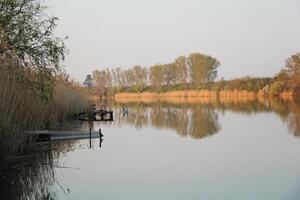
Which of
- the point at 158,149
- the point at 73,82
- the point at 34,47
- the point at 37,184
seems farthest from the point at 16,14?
the point at 73,82

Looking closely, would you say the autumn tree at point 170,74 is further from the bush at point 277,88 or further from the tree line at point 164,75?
the bush at point 277,88

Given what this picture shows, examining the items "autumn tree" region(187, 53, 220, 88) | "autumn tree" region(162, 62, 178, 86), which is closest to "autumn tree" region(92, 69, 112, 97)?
"autumn tree" region(162, 62, 178, 86)

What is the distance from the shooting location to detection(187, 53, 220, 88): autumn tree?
71.5 m

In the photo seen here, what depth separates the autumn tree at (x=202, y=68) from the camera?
7150 centimetres

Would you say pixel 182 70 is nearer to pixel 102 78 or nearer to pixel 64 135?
pixel 102 78

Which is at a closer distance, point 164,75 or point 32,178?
point 32,178

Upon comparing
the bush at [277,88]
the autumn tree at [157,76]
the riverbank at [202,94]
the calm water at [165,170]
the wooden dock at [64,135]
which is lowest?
the calm water at [165,170]

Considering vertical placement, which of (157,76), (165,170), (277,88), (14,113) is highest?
(157,76)

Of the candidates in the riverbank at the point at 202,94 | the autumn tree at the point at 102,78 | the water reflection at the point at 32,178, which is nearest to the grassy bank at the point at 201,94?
the riverbank at the point at 202,94

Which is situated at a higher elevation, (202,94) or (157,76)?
(157,76)

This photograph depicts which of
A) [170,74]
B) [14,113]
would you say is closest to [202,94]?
[170,74]

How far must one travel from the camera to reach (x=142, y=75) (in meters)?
84.4

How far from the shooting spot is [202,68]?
7156cm

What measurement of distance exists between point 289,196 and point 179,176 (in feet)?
8.04
